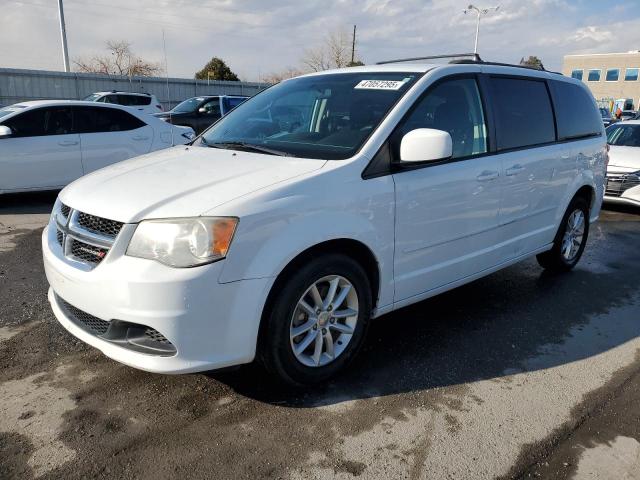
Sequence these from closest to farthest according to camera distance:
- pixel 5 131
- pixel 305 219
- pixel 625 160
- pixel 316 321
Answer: pixel 305 219 → pixel 316 321 → pixel 5 131 → pixel 625 160

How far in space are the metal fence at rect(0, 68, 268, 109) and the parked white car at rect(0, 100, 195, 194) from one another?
16135 millimetres

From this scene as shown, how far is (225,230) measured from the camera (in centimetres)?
253

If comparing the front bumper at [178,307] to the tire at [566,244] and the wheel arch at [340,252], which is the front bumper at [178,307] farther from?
the tire at [566,244]

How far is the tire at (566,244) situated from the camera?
16.9 ft

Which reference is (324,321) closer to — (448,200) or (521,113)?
(448,200)

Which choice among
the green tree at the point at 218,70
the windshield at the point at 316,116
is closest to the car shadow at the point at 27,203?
the windshield at the point at 316,116

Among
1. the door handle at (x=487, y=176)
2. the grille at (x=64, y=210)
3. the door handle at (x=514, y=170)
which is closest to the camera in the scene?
the grille at (x=64, y=210)

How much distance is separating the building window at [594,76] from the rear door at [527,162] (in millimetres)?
72049

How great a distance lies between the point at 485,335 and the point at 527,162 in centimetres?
140

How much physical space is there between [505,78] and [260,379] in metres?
2.95

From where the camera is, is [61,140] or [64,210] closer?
[64,210]

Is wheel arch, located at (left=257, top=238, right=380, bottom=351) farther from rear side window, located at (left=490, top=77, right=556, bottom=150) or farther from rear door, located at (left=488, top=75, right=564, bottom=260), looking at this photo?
rear side window, located at (left=490, top=77, right=556, bottom=150)

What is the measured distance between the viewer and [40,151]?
25.1 feet

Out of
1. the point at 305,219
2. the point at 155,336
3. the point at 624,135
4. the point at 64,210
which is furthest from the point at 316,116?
the point at 624,135
